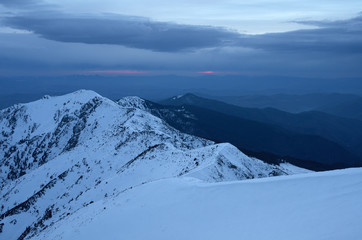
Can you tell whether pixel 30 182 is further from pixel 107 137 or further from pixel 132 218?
pixel 132 218

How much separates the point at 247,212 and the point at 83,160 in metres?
67.4

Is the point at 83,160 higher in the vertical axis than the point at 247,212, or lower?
lower

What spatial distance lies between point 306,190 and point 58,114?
142m

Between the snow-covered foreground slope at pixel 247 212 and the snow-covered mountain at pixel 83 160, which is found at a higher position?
the snow-covered foreground slope at pixel 247 212

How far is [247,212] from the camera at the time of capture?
14766 mm

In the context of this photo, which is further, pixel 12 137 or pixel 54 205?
pixel 12 137

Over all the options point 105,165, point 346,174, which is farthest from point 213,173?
point 105,165

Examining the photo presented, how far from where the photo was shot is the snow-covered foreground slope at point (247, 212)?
11516 millimetres

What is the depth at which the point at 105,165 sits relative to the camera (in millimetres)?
67562

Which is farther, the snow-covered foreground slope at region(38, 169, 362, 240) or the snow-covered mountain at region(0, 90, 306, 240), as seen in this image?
the snow-covered mountain at region(0, 90, 306, 240)

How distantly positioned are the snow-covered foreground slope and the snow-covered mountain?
1034 centimetres

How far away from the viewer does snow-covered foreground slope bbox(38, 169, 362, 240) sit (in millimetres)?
11516

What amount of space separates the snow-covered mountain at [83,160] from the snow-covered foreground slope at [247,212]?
10.3 metres

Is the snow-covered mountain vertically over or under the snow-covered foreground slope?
under
